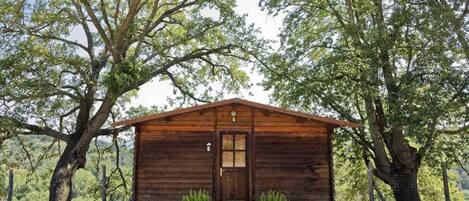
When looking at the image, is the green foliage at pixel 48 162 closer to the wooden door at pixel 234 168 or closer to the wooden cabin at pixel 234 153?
the wooden cabin at pixel 234 153

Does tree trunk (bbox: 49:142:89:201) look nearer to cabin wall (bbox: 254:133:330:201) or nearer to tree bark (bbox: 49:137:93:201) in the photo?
tree bark (bbox: 49:137:93:201)

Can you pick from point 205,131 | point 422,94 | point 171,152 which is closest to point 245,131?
point 205,131

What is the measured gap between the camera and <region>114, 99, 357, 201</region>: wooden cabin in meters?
11.9

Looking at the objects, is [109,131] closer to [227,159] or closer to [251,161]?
[227,159]

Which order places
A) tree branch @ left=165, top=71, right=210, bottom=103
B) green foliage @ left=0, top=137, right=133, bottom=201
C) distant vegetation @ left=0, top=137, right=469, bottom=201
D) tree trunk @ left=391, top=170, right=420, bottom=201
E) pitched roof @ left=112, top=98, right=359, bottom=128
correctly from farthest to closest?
tree branch @ left=165, top=71, right=210, bottom=103 < distant vegetation @ left=0, top=137, right=469, bottom=201 < green foliage @ left=0, top=137, right=133, bottom=201 < tree trunk @ left=391, top=170, right=420, bottom=201 < pitched roof @ left=112, top=98, right=359, bottom=128

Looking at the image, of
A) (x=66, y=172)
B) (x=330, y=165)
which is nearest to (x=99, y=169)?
(x=66, y=172)

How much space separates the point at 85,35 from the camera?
59.6 ft

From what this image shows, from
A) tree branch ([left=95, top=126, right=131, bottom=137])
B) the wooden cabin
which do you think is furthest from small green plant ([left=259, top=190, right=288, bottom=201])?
tree branch ([left=95, top=126, right=131, bottom=137])

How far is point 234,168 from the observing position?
39.5 feet

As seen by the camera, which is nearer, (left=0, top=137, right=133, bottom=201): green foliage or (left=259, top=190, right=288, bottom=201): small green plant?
(left=259, top=190, right=288, bottom=201): small green plant

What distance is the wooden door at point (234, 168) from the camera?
39.1 feet

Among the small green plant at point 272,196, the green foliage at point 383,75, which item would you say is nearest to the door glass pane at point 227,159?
the small green plant at point 272,196

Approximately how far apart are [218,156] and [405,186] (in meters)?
7.44

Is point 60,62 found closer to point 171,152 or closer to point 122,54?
point 122,54
